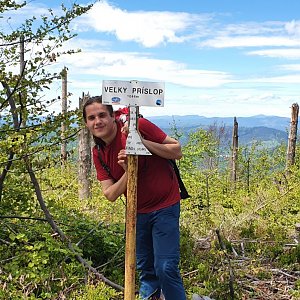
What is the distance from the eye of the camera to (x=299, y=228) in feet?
20.5

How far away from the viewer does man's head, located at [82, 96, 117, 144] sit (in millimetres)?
3285

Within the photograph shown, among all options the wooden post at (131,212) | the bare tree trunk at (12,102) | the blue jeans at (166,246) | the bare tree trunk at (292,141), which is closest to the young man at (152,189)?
the blue jeans at (166,246)

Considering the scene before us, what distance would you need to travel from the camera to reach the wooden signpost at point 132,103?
2.88 m

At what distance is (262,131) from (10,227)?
423ft

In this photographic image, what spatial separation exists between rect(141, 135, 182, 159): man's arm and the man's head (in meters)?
0.38

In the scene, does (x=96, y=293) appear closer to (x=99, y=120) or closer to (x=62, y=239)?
(x=62, y=239)

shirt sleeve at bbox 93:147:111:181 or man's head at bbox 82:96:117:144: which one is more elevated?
man's head at bbox 82:96:117:144

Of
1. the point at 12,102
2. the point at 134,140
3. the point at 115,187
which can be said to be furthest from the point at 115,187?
the point at 12,102

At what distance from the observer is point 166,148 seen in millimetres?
3184

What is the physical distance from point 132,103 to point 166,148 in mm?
453

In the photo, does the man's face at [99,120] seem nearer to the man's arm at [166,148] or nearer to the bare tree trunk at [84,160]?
the man's arm at [166,148]

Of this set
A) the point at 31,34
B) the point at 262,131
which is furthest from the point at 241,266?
the point at 262,131

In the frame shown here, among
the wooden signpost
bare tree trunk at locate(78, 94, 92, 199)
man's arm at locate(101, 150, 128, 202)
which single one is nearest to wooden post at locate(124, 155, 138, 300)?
the wooden signpost

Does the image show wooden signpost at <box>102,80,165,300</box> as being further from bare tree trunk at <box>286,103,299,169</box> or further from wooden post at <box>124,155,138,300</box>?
bare tree trunk at <box>286,103,299,169</box>
